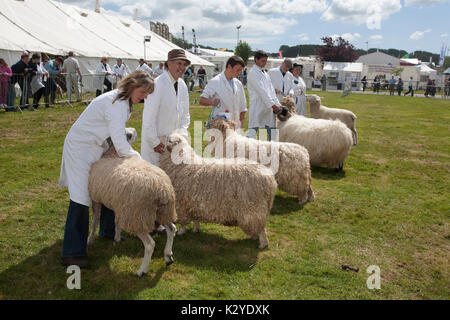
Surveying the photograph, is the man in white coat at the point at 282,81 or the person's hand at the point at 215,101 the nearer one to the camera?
the person's hand at the point at 215,101

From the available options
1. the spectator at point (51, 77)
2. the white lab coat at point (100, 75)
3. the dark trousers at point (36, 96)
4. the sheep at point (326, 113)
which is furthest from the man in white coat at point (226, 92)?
the white lab coat at point (100, 75)

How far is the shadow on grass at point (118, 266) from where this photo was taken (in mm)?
3479

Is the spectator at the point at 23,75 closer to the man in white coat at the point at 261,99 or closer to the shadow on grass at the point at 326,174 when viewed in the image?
the man in white coat at the point at 261,99

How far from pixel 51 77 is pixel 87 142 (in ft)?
41.6

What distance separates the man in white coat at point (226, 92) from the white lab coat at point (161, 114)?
0.87m

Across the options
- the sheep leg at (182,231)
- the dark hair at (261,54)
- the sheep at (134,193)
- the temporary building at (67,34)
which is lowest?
the sheep leg at (182,231)

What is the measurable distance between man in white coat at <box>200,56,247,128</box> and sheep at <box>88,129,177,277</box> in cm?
217

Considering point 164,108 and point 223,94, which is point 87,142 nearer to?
point 164,108

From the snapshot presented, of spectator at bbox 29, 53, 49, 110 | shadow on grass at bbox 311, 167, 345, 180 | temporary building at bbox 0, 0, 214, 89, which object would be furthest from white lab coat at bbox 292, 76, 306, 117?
temporary building at bbox 0, 0, 214, 89

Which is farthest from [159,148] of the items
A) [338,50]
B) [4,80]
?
[338,50]

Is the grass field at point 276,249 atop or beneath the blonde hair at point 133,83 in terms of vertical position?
beneath

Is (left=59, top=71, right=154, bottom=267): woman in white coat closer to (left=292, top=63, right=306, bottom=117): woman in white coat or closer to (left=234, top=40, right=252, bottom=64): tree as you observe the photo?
(left=292, top=63, right=306, bottom=117): woman in white coat
